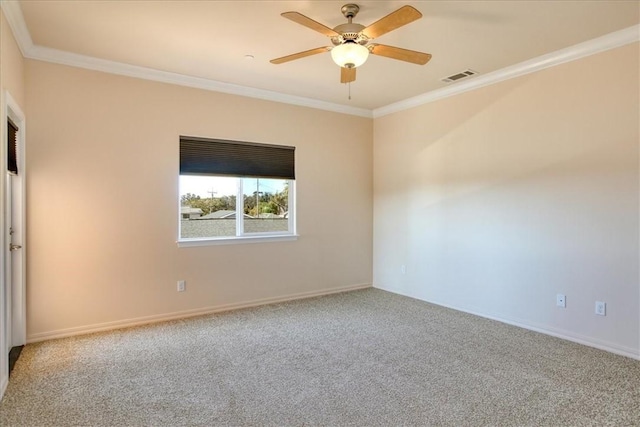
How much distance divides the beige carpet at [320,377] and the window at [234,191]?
3.72 feet

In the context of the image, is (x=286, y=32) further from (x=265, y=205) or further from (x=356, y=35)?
(x=265, y=205)

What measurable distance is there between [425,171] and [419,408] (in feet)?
10.4

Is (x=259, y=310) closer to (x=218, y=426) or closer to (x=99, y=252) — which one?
Result: (x=99, y=252)

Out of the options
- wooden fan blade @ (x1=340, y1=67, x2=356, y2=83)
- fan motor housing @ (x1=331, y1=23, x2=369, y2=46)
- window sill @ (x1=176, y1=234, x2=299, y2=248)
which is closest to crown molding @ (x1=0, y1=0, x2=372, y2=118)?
window sill @ (x1=176, y1=234, x2=299, y2=248)

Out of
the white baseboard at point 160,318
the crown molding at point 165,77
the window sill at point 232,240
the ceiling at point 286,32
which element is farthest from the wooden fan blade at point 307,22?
the white baseboard at point 160,318

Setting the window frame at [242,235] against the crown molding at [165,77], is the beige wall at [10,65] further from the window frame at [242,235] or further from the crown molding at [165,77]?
the window frame at [242,235]

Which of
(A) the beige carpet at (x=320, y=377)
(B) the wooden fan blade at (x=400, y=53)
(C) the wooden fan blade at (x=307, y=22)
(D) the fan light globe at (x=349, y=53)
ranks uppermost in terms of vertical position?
(C) the wooden fan blade at (x=307, y=22)

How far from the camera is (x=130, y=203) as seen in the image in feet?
12.6

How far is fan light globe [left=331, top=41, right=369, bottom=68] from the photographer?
2484 mm

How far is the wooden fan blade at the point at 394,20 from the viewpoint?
6.94 ft

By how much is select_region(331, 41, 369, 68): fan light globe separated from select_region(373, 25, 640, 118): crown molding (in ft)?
6.78

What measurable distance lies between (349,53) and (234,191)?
2.57m

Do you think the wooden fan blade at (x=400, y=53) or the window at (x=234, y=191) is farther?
the window at (x=234, y=191)

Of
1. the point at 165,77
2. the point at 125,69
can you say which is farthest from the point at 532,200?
the point at 125,69
